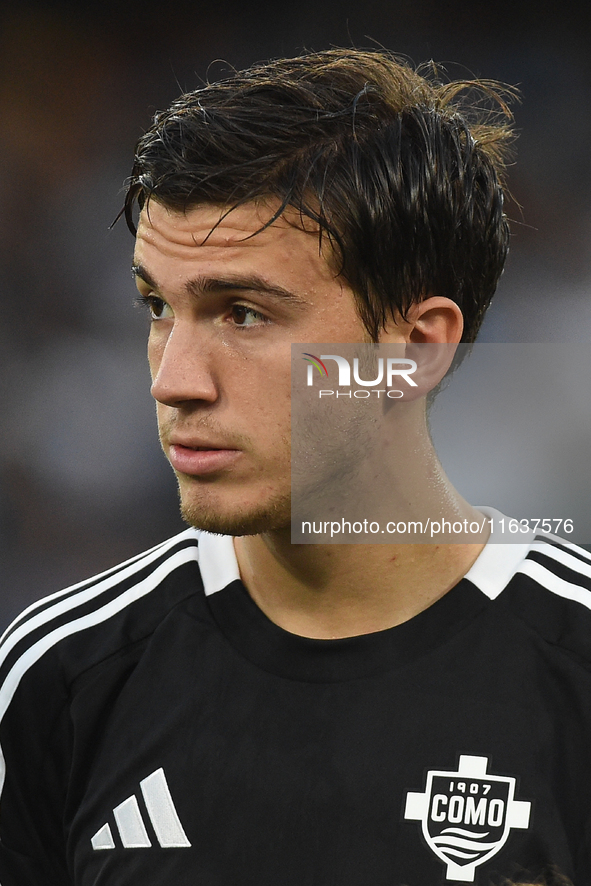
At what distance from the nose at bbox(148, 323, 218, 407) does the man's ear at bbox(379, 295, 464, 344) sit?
0.25 m

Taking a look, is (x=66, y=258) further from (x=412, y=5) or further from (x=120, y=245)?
(x=412, y=5)

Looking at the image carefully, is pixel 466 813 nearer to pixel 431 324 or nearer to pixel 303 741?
pixel 303 741

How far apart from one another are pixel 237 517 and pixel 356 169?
439 mm

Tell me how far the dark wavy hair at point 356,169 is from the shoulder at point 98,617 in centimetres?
46

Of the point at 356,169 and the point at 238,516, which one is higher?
the point at 356,169

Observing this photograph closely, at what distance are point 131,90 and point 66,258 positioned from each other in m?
0.60

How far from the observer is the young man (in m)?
0.96

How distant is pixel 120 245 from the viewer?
2734mm

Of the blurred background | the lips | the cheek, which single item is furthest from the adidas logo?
the blurred background

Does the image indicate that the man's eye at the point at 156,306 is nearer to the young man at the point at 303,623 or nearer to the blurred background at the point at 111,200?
the young man at the point at 303,623

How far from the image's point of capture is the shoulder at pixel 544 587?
1.01m

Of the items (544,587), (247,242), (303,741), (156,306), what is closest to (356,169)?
(247,242)

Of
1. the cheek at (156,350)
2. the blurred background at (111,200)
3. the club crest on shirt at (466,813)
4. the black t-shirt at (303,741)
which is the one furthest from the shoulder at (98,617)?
the blurred background at (111,200)

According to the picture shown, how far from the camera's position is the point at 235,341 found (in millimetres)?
977
